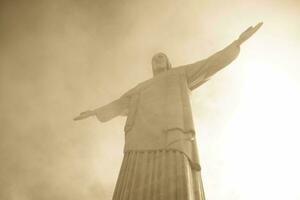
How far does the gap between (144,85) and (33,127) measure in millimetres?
4880

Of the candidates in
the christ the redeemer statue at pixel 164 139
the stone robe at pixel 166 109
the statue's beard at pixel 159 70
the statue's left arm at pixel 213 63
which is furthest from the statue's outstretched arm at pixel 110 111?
the statue's left arm at pixel 213 63

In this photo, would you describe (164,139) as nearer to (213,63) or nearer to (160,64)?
(213,63)

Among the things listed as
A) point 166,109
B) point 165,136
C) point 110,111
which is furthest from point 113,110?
point 165,136

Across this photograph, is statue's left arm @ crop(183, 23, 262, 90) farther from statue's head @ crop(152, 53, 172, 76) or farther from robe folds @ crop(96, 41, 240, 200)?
statue's head @ crop(152, 53, 172, 76)

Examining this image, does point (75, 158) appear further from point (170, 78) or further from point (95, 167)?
point (170, 78)

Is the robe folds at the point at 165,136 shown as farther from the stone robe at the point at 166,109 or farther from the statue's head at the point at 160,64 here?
the statue's head at the point at 160,64

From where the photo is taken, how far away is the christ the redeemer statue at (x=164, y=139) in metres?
4.77

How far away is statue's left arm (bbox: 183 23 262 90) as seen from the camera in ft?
19.7

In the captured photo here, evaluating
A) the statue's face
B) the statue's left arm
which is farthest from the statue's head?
the statue's left arm

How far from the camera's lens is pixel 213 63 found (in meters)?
6.21

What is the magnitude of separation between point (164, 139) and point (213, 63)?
170 centimetres

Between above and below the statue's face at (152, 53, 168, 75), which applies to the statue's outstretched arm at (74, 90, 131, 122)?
below

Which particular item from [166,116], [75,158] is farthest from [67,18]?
[166,116]

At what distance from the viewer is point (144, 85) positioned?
6.64 m
